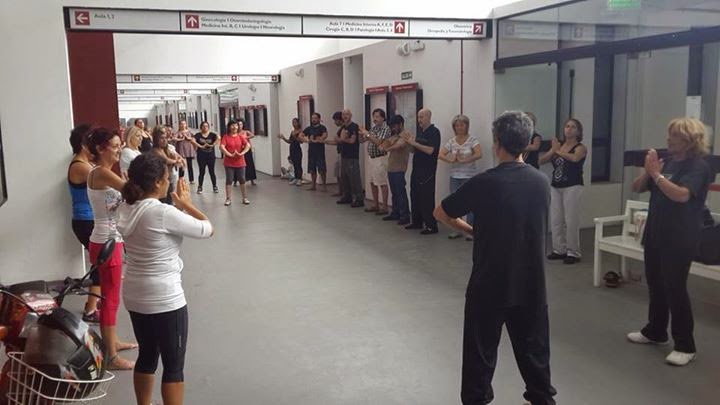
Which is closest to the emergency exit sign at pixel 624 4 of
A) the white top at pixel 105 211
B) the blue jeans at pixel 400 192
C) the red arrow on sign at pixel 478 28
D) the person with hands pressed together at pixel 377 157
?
the red arrow on sign at pixel 478 28

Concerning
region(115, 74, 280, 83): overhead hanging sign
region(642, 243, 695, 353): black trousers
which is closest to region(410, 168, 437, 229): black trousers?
region(642, 243, 695, 353): black trousers

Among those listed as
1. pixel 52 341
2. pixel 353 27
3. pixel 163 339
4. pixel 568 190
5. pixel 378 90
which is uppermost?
pixel 353 27

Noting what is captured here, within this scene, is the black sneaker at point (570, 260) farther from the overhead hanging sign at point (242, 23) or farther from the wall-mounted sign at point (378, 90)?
the wall-mounted sign at point (378, 90)

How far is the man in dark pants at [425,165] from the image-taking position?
7.71 metres

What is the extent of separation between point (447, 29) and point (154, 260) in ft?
16.8

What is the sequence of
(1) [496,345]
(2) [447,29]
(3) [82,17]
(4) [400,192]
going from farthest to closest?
(4) [400,192] < (2) [447,29] < (3) [82,17] < (1) [496,345]

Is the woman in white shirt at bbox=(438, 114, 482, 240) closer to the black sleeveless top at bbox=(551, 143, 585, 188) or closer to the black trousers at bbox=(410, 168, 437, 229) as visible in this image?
the black trousers at bbox=(410, 168, 437, 229)

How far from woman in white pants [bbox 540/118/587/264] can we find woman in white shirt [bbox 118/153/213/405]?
14.3 ft

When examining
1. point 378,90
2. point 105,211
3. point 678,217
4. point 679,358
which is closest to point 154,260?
point 105,211

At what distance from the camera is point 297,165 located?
44.2ft

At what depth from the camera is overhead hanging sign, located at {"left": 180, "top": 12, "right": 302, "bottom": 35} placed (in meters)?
6.06

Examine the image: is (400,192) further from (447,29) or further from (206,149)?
(206,149)

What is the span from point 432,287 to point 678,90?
3972mm

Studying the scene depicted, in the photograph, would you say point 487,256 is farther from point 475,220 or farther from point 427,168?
point 427,168
